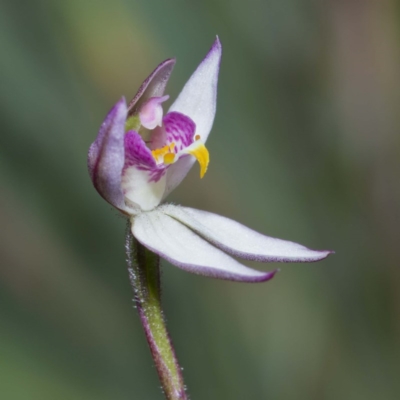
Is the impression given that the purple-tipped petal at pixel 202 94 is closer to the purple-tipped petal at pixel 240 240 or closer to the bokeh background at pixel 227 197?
the purple-tipped petal at pixel 240 240

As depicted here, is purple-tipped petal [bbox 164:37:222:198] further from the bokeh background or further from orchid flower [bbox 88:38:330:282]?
the bokeh background

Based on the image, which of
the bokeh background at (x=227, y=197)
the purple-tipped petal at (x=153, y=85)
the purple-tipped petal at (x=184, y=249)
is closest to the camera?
the purple-tipped petal at (x=184, y=249)

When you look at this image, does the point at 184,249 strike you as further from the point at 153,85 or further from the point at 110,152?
the point at 153,85

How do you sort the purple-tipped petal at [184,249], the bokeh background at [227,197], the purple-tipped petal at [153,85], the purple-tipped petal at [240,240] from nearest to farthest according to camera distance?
the purple-tipped petal at [184,249] < the purple-tipped petal at [240,240] < the purple-tipped petal at [153,85] < the bokeh background at [227,197]

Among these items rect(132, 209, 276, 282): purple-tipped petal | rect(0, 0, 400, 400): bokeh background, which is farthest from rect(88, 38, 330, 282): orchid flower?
rect(0, 0, 400, 400): bokeh background

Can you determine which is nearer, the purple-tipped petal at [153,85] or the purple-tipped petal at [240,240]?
the purple-tipped petal at [240,240]

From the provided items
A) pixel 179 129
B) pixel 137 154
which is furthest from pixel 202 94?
pixel 137 154

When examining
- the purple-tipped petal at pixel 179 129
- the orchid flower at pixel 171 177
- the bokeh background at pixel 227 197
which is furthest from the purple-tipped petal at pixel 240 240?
the bokeh background at pixel 227 197
